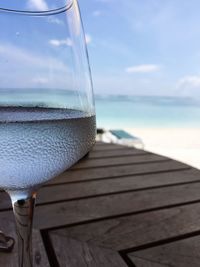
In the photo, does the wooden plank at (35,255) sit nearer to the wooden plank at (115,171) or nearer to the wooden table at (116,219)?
the wooden table at (116,219)

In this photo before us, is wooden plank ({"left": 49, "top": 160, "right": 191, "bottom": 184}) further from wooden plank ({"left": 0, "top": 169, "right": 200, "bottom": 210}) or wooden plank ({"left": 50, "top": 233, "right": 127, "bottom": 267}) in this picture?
wooden plank ({"left": 50, "top": 233, "right": 127, "bottom": 267})

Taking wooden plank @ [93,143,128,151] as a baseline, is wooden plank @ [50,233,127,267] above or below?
below

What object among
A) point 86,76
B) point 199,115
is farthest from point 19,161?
point 199,115

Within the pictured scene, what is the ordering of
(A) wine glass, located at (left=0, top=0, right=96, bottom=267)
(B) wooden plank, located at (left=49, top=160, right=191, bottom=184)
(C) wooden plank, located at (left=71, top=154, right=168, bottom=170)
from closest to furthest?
(A) wine glass, located at (left=0, top=0, right=96, bottom=267)
(B) wooden plank, located at (left=49, top=160, right=191, bottom=184)
(C) wooden plank, located at (left=71, top=154, right=168, bottom=170)

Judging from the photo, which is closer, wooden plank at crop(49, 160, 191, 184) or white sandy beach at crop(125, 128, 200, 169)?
wooden plank at crop(49, 160, 191, 184)

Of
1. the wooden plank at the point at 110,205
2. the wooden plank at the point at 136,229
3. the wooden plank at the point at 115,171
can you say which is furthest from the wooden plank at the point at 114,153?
the wooden plank at the point at 136,229

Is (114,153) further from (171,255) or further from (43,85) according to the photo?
(43,85)

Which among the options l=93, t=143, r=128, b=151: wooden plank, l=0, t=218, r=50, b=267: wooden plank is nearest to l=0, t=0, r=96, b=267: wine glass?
l=0, t=218, r=50, b=267: wooden plank

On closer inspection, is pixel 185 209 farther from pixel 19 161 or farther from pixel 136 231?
pixel 19 161
